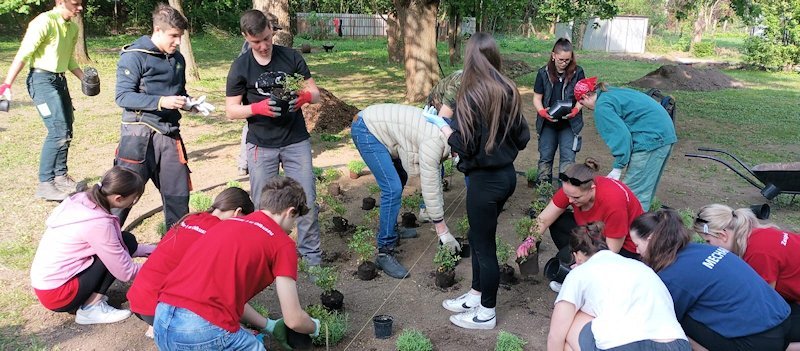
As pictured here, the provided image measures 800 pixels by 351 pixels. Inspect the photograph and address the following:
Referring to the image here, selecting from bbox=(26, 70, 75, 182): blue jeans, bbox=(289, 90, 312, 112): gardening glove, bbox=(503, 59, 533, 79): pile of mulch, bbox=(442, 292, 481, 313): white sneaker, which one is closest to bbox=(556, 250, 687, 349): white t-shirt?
bbox=(442, 292, 481, 313): white sneaker

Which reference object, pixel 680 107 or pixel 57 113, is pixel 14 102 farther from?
pixel 680 107

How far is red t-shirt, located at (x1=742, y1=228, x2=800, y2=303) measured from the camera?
3.13 m

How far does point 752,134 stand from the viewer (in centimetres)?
1005

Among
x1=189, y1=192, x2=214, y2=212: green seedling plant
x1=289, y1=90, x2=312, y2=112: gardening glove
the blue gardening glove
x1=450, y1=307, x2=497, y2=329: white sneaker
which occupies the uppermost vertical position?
x1=289, y1=90, x2=312, y2=112: gardening glove

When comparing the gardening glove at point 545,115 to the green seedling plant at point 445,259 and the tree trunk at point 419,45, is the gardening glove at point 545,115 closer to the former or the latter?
the green seedling plant at point 445,259

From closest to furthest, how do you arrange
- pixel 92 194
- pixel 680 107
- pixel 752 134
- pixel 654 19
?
pixel 92 194
pixel 752 134
pixel 680 107
pixel 654 19

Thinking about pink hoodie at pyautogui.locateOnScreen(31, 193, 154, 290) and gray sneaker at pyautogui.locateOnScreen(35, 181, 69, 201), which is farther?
gray sneaker at pyautogui.locateOnScreen(35, 181, 69, 201)

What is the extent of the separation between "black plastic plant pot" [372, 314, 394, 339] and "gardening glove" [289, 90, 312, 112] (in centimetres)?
152

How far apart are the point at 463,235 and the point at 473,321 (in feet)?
5.13

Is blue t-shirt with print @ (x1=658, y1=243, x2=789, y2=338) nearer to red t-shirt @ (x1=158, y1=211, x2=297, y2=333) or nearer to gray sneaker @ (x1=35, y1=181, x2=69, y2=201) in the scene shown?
red t-shirt @ (x1=158, y1=211, x2=297, y2=333)

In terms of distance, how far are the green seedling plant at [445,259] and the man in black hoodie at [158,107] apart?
1.97 metres

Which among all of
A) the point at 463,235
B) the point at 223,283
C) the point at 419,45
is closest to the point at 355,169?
the point at 463,235

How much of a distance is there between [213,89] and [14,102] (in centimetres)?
389

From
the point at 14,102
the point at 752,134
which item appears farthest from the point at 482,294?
the point at 14,102
